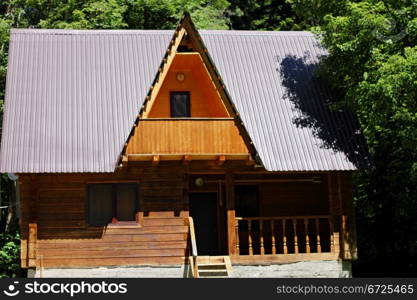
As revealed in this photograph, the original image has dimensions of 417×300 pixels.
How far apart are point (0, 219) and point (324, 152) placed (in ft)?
49.5

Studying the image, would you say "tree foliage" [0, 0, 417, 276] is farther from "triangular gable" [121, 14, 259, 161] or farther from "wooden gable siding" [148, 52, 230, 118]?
"wooden gable siding" [148, 52, 230, 118]

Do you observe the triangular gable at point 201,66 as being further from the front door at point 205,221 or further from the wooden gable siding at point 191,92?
the front door at point 205,221

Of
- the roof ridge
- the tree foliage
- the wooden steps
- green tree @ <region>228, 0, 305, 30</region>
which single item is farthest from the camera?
green tree @ <region>228, 0, 305, 30</region>

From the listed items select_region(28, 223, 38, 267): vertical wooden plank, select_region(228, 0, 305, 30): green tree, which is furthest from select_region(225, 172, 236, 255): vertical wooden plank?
select_region(228, 0, 305, 30): green tree

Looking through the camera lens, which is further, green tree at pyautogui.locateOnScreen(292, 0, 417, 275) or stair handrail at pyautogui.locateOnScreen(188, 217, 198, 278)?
stair handrail at pyautogui.locateOnScreen(188, 217, 198, 278)

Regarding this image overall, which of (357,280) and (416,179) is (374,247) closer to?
(416,179)

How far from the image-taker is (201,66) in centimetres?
2120

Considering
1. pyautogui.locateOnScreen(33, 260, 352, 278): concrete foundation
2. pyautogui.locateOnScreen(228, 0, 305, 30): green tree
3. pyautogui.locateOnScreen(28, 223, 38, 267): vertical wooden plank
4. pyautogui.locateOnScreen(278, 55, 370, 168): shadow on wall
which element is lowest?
pyautogui.locateOnScreen(33, 260, 352, 278): concrete foundation

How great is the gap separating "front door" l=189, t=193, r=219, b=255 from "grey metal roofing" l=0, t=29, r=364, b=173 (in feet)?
8.01

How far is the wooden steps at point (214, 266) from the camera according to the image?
19.8 metres

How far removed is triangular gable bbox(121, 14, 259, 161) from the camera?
65.1 feet

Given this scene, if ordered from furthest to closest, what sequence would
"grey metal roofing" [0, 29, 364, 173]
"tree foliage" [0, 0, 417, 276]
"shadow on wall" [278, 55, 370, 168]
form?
"shadow on wall" [278, 55, 370, 168] < "grey metal roofing" [0, 29, 364, 173] < "tree foliage" [0, 0, 417, 276]

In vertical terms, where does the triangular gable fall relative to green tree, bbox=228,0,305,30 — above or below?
below

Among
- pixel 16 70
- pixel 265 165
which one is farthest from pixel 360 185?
pixel 16 70
